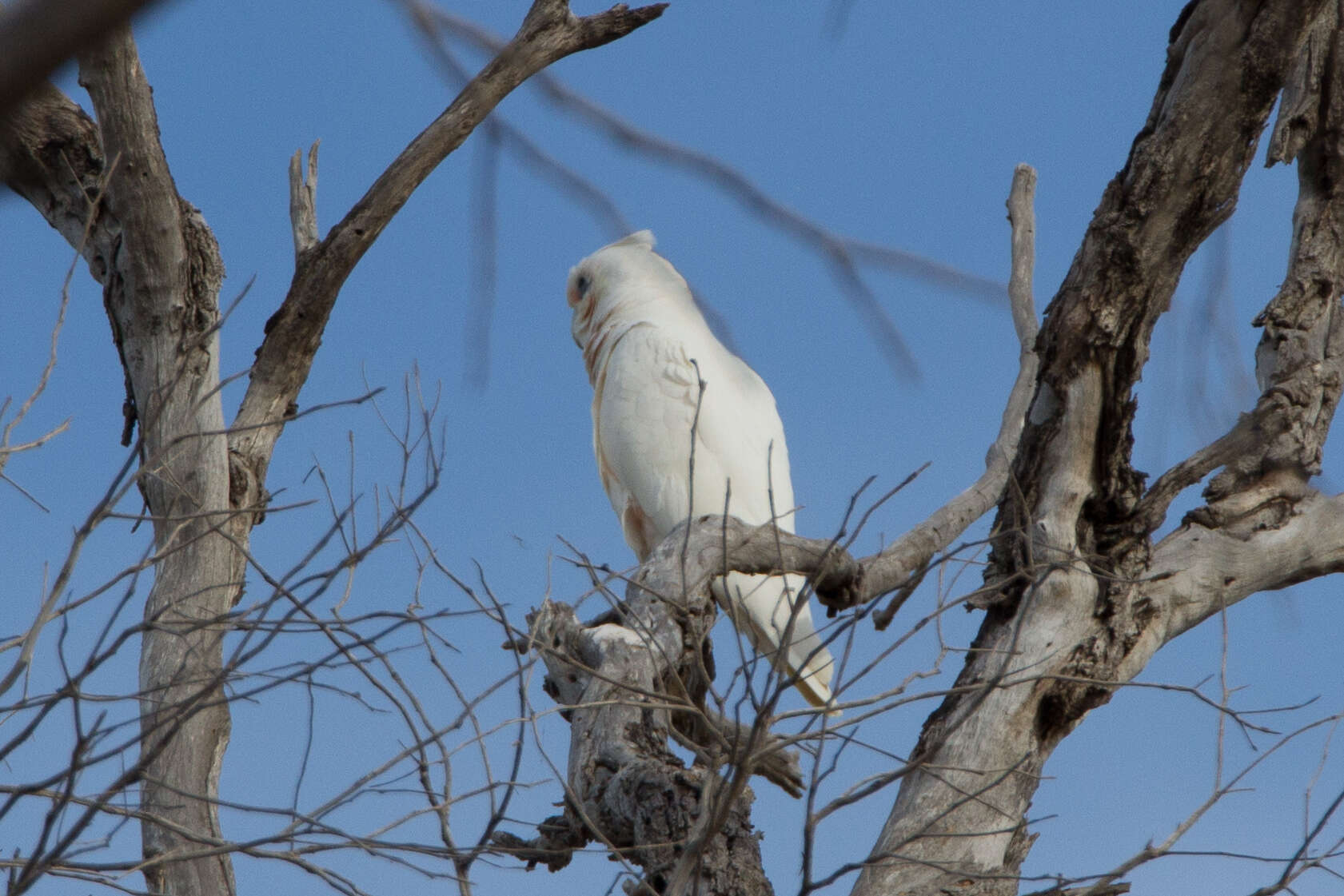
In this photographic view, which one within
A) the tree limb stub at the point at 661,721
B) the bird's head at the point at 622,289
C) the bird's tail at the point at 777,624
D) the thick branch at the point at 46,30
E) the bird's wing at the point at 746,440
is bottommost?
the thick branch at the point at 46,30

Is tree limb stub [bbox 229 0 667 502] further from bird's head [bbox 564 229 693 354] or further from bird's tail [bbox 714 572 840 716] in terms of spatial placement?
bird's head [bbox 564 229 693 354]

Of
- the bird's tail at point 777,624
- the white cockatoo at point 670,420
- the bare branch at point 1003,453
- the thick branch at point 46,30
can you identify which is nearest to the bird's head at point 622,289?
the white cockatoo at point 670,420

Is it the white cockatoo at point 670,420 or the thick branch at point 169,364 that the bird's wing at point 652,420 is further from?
the thick branch at point 169,364

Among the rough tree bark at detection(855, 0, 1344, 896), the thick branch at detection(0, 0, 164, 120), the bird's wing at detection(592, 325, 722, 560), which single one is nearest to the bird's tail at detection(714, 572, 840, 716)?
the bird's wing at detection(592, 325, 722, 560)

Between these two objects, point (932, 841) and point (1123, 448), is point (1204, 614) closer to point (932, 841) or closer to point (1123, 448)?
point (1123, 448)

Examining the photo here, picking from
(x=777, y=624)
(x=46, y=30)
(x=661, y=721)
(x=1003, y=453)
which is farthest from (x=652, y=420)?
(x=46, y=30)

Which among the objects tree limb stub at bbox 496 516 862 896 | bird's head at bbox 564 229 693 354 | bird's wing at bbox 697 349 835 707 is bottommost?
tree limb stub at bbox 496 516 862 896

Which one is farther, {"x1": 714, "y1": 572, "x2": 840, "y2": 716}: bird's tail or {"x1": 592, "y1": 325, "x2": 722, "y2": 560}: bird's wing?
{"x1": 592, "y1": 325, "x2": 722, "y2": 560}: bird's wing

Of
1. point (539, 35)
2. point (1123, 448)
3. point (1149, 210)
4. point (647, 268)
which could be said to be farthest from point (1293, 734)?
point (647, 268)

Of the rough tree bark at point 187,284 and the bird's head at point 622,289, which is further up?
the bird's head at point 622,289

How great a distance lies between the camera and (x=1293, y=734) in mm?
1990

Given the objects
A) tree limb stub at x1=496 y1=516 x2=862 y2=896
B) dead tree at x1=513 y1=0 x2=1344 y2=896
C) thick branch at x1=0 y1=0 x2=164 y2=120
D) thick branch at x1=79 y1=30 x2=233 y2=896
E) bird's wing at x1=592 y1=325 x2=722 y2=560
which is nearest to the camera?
thick branch at x1=0 y1=0 x2=164 y2=120

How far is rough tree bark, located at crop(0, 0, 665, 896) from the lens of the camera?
282cm

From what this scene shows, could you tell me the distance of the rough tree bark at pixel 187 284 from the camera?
2.82 meters
